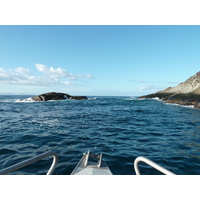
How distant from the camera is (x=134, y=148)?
24.1 feet

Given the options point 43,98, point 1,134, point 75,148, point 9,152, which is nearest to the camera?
point 9,152

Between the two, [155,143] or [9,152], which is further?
[155,143]

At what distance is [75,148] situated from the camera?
291 inches

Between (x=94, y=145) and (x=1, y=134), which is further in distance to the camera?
(x=1, y=134)
